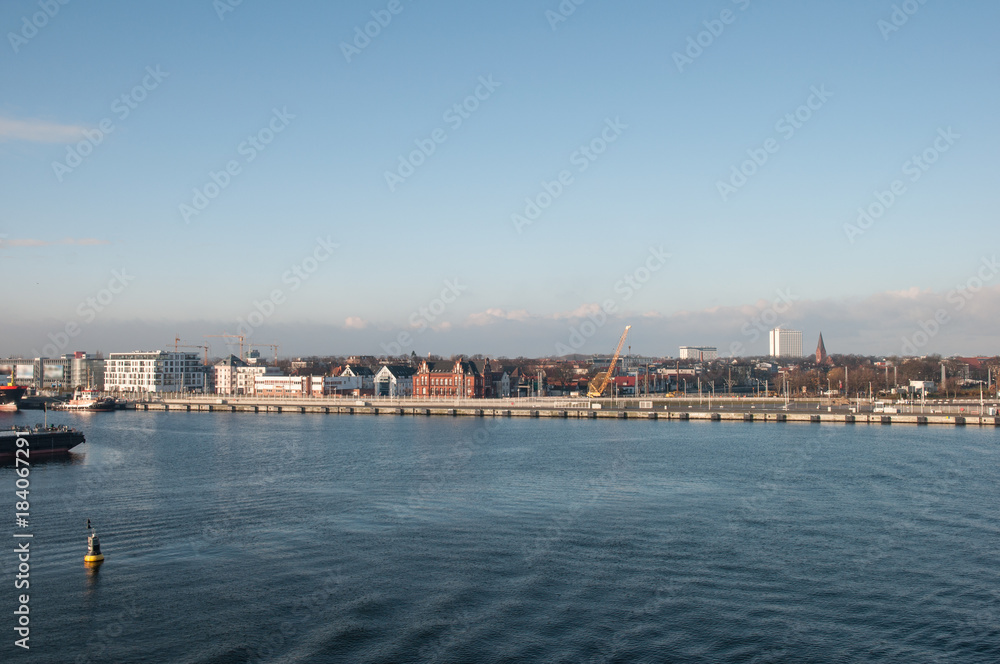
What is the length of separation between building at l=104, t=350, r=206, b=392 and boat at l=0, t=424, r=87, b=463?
67.6 metres

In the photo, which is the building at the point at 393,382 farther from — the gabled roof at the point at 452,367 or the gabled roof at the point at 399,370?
the gabled roof at the point at 452,367

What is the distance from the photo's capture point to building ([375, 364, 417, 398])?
86875 mm

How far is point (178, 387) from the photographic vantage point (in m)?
107

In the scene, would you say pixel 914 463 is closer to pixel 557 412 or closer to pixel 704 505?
pixel 704 505

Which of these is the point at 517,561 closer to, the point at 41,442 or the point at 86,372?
the point at 41,442

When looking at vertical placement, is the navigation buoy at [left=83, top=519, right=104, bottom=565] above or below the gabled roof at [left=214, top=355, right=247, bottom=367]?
below

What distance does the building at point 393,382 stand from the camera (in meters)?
86.9

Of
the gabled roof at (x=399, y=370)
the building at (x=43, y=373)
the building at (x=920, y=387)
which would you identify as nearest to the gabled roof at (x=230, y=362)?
the gabled roof at (x=399, y=370)

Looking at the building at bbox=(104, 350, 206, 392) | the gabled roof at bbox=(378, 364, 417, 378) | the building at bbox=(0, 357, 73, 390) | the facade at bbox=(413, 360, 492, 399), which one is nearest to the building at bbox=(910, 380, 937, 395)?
the facade at bbox=(413, 360, 492, 399)

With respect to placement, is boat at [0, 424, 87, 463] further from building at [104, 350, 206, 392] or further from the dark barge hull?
building at [104, 350, 206, 392]

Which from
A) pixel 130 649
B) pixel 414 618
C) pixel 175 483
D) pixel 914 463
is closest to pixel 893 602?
pixel 414 618

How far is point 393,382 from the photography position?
86938 millimetres

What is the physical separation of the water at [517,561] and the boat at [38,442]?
3125 mm

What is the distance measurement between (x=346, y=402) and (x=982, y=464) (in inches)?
2132
